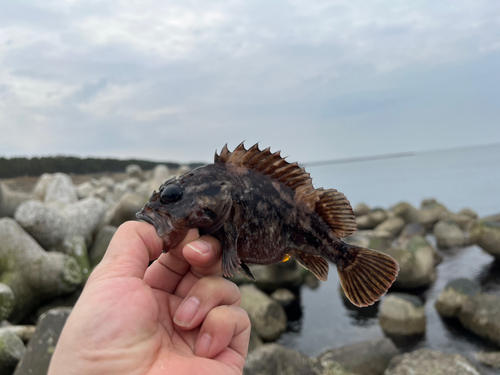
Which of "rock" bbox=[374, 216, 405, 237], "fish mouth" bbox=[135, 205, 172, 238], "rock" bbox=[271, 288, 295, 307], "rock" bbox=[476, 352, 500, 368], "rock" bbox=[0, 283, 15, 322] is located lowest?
"rock" bbox=[271, 288, 295, 307]

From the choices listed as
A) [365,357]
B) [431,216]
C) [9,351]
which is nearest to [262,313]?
[365,357]

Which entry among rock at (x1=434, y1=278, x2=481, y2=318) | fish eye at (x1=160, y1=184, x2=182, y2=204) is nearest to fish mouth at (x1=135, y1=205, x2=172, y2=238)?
fish eye at (x1=160, y1=184, x2=182, y2=204)

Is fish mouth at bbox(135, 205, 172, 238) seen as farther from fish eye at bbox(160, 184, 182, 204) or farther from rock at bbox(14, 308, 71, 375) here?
rock at bbox(14, 308, 71, 375)

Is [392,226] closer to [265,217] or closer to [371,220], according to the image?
[371,220]

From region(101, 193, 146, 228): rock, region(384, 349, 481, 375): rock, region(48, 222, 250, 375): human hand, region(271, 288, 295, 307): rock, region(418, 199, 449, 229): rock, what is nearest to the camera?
region(48, 222, 250, 375): human hand

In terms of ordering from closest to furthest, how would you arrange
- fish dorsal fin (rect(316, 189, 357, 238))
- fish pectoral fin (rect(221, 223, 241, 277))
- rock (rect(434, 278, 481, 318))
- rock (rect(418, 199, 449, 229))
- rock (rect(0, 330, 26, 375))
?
fish pectoral fin (rect(221, 223, 241, 277)) → fish dorsal fin (rect(316, 189, 357, 238)) → rock (rect(0, 330, 26, 375)) → rock (rect(434, 278, 481, 318)) → rock (rect(418, 199, 449, 229))

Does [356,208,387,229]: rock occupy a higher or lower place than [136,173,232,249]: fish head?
lower

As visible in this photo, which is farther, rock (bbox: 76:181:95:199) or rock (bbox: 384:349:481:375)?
rock (bbox: 76:181:95:199)
